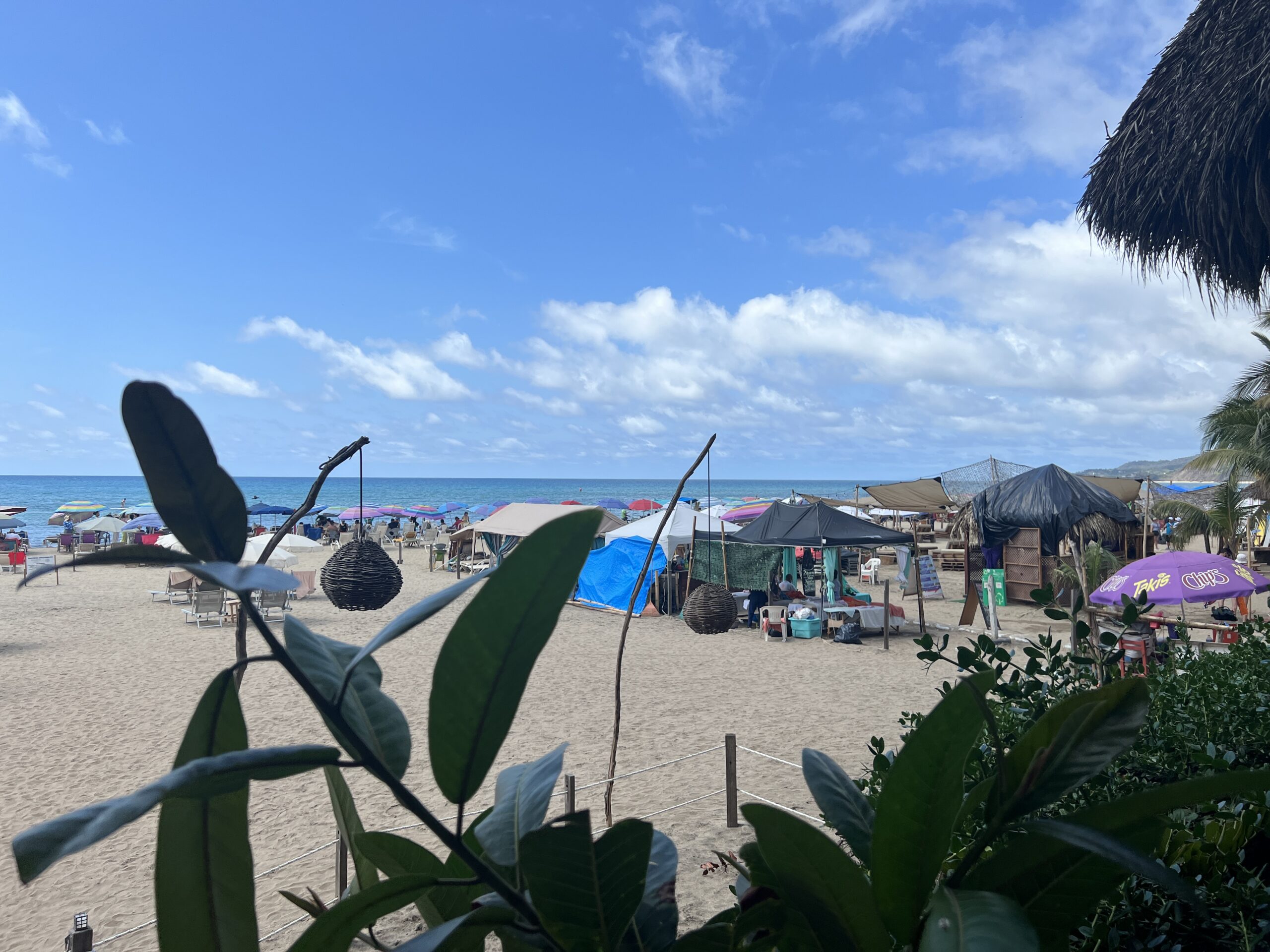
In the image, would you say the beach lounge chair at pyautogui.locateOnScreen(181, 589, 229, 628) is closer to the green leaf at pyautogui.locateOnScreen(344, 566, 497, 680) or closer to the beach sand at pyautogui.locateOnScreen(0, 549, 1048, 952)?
the beach sand at pyautogui.locateOnScreen(0, 549, 1048, 952)

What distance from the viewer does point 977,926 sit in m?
0.52

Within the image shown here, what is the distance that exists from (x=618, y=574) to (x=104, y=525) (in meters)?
21.3

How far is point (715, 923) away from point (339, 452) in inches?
85.0

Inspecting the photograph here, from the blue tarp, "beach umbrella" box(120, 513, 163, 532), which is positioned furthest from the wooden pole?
"beach umbrella" box(120, 513, 163, 532)

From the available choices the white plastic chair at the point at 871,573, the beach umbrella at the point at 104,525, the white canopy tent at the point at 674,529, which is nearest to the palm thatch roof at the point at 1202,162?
the white canopy tent at the point at 674,529

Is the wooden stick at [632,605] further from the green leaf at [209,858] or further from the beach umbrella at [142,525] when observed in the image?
the beach umbrella at [142,525]

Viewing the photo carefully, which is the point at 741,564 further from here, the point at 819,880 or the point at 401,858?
the point at 819,880

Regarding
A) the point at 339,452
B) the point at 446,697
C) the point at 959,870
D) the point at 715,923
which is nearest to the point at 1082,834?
the point at 959,870

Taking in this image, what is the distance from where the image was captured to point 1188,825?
5.91 feet

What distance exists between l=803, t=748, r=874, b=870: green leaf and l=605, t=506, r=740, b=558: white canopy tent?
1674cm

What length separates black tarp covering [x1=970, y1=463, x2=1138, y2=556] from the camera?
1762 centimetres

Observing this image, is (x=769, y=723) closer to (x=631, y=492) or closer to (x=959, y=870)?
(x=959, y=870)

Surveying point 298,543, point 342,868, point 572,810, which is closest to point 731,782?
point 572,810

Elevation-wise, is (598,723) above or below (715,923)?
below
